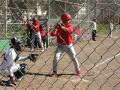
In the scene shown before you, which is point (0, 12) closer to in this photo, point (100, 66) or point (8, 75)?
point (100, 66)

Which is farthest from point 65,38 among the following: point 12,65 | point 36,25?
point 36,25

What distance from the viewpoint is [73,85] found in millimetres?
8117

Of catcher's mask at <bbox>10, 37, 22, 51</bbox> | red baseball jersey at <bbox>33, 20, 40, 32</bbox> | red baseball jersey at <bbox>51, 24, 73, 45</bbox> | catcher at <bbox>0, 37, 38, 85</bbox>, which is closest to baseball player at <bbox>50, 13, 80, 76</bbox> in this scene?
red baseball jersey at <bbox>51, 24, 73, 45</bbox>

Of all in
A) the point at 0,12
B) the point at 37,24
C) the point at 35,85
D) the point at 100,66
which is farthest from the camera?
the point at 37,24

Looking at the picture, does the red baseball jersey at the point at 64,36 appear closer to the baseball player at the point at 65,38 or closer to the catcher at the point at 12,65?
Answer: the baseball player at the point at 65,38

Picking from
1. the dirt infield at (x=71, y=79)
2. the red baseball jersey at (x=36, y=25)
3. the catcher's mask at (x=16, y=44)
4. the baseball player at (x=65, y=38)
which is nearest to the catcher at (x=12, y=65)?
the catcher's mask at (x=16, y=44)

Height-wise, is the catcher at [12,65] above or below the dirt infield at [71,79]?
above

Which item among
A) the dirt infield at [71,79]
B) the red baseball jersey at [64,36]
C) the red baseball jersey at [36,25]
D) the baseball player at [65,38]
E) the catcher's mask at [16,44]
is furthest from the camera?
the red baseball jersey at [36,25]

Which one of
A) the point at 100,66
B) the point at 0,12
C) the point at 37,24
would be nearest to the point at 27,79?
the point at 100,66

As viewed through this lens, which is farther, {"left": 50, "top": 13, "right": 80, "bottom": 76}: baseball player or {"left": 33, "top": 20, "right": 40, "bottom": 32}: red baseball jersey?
{"left": 33, "top": 20, "right": 40, "bottom": 32}: red baseball jersey

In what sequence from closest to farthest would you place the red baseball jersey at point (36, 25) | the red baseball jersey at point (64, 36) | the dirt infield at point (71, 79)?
the dirt infield at point (71, 79), the red baseball jersey at point (64, 36), the red baseball jersey at point (36, 25)

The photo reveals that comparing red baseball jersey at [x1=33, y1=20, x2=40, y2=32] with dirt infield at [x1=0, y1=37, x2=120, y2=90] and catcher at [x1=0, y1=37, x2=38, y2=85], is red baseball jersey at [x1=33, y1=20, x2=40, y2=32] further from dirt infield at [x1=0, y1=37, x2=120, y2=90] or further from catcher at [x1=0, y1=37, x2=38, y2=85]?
catcher at [x1=0, y1=37, x2=38, y2=85]

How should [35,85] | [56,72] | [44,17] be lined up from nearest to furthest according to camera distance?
[35,85] < [56,72] < [44,17]

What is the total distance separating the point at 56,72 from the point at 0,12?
462cm
